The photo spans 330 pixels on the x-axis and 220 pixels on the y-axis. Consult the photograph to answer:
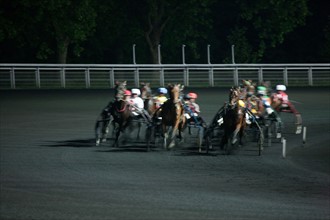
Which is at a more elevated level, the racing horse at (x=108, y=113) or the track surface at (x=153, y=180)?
the racing horse at (x=108, y=113)

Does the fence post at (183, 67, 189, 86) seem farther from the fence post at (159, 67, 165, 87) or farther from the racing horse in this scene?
the racing horse

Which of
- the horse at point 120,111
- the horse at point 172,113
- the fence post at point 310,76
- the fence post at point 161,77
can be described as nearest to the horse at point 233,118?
the horse at point 172,113

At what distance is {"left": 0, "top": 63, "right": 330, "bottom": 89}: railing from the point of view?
156 ft

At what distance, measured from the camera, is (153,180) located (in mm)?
15812

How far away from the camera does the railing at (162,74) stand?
4744 cm

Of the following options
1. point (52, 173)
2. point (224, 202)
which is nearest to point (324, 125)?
point (52, 173)

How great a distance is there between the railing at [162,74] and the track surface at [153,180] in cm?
2221

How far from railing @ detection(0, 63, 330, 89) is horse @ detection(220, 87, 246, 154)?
91.6 ft

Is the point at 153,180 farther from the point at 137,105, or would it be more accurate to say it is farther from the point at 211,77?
the point at 211,77
